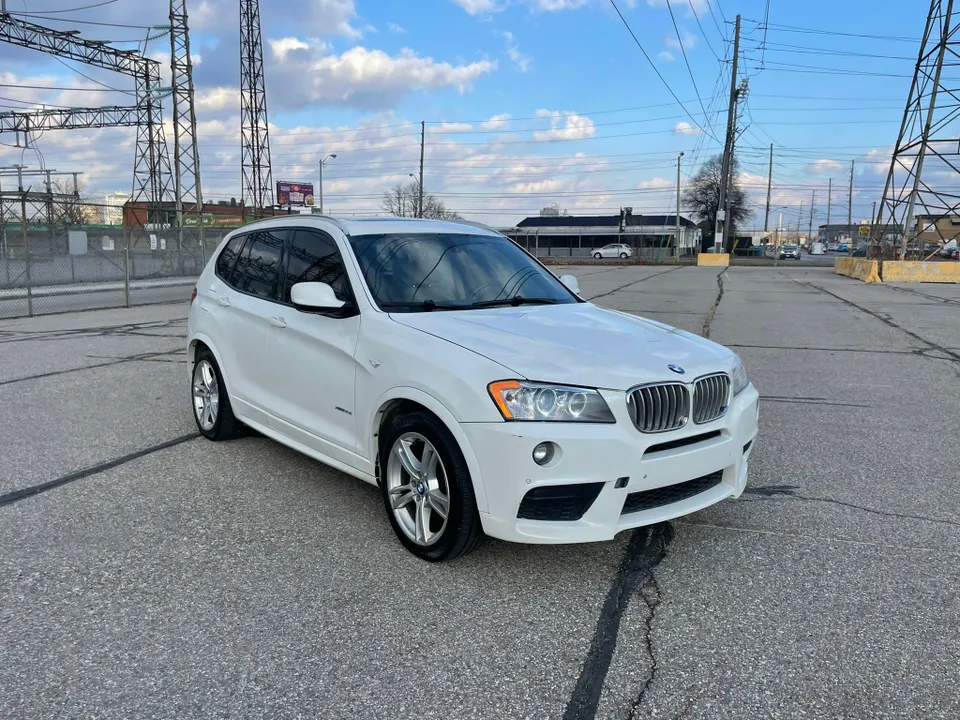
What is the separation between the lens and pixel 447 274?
15.4ft

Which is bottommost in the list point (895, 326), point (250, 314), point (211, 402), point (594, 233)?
point (895, 326)

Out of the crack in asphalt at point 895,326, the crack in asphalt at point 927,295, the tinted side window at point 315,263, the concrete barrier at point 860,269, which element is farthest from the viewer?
the concrete barrier at point 860,269

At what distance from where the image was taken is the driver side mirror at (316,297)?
418 centimetres

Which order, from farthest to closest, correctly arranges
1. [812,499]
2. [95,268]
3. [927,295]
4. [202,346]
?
[95,268], [927,295], [202,346], [812,499]

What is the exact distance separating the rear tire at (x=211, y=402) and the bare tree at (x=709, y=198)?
3510 inches

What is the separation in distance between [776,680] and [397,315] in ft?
8.15

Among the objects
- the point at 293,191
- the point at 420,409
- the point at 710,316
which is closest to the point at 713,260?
the point at 710,316

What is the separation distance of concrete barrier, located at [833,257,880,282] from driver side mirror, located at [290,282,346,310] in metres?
28.6

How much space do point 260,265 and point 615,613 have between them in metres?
3.53

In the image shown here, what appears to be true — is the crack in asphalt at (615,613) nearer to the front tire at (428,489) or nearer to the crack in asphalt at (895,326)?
the front tire at (428,489)

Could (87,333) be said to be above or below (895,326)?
below

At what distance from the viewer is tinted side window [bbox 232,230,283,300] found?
521 cm

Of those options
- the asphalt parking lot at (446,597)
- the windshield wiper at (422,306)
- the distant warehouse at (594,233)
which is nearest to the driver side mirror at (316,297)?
the windshield wiper at (422,306)

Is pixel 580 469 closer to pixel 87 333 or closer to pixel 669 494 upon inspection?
pixel 669 494
